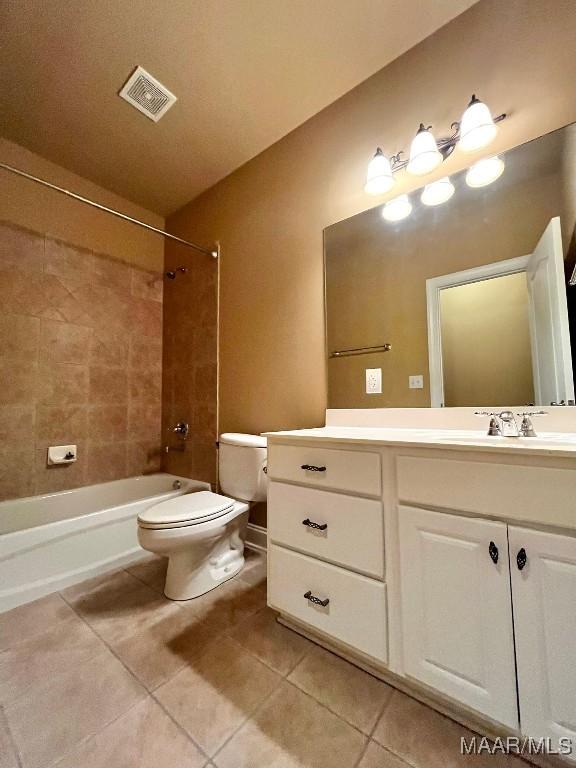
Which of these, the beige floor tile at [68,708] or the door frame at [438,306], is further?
the door frame at [438,306]

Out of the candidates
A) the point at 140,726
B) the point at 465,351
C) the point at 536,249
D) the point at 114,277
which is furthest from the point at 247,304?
the point at 140,726

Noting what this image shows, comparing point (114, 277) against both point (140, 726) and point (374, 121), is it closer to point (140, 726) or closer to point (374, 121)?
point (374, 121)

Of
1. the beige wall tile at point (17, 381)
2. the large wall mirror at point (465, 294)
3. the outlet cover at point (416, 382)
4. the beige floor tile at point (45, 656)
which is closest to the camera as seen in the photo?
the beige floor tile at point (45, 656)

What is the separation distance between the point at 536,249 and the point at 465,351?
16.6 inches

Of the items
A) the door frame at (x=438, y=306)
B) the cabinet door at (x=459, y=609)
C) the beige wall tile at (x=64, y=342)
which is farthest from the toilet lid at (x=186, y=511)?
the beige wall tile at (x=64, y=342)

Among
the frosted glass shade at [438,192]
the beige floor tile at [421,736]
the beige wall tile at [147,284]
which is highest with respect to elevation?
the beige wall tile at [147,284]

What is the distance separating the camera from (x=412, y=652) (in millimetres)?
835

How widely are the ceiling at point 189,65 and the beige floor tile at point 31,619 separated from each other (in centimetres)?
248

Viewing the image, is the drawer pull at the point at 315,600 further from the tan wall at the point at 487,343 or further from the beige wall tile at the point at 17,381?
the beige wall tile at the point at 17,381

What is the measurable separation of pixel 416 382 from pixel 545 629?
0.85m

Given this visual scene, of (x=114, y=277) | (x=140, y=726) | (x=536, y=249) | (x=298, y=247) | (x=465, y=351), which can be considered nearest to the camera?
(x=140, y=726)

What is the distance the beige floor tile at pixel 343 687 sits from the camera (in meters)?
0.85

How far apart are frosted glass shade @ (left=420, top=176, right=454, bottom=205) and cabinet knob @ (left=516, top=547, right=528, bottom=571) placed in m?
1.32

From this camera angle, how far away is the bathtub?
4.42 ft
